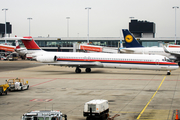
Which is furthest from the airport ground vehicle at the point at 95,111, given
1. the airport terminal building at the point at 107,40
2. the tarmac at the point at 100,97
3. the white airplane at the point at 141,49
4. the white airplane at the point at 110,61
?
the airport terminal building at the point at 107,40

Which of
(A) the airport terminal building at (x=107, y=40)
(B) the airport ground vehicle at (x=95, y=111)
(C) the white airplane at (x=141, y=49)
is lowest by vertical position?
(B) the airport ground vehicle at (x=95, y=111)

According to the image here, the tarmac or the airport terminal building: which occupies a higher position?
the airport terminal building

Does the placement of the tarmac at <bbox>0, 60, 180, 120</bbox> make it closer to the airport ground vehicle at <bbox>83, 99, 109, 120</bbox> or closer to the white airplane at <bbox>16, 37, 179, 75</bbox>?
the airport ground vehicle at <bbox>83, 99, 109, 120</bbox>

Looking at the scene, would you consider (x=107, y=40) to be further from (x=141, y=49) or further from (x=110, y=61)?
(x=110, y=61)

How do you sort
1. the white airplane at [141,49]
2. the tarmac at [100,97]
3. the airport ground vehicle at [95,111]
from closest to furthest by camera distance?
the airport ground vehicle at [95,111] → the tarmac at [100,97] → the white airplane at [141,49]

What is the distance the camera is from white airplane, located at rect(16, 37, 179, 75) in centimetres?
3962

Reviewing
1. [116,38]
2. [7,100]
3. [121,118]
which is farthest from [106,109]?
[116,38]

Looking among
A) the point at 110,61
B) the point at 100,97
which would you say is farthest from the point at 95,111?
the point at 110,61

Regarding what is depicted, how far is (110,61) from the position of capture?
42.1 metres

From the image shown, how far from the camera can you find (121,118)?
15766 millimetres

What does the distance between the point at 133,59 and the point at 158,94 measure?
1698 cm

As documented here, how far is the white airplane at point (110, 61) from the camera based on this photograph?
39625 mm

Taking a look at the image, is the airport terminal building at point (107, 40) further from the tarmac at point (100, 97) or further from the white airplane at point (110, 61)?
the tarmac at point (100, 97)

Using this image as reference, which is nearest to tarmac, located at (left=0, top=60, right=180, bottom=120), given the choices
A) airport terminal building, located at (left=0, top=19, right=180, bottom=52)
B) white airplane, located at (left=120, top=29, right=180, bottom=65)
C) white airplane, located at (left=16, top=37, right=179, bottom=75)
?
white airplane, located at (left=16, top=37, right=179, bottom=75)
